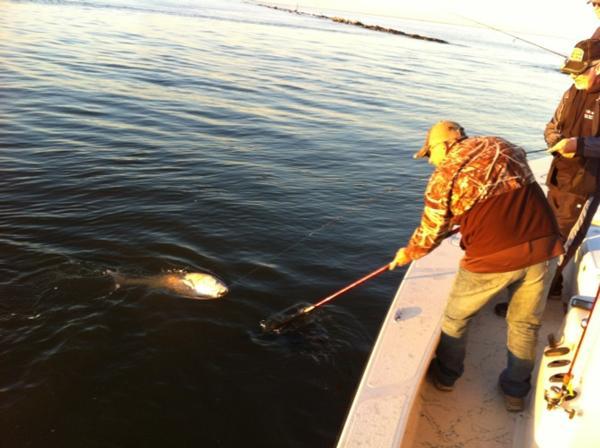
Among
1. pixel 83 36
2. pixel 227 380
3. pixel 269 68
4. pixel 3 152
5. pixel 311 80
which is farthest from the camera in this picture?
pixel 83 36

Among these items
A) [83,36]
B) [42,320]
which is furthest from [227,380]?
[83,36]

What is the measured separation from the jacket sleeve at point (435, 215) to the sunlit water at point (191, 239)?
2014mm

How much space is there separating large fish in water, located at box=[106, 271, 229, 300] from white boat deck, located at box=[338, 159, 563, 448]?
2.61 metres

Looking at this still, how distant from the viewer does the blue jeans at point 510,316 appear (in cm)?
346

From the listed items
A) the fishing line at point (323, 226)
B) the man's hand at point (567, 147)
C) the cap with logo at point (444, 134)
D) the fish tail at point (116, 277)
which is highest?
the cap with logo at point (444, 134)

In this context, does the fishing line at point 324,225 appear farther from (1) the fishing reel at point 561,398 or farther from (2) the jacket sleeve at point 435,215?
(1) the fishing reel at point 561,398

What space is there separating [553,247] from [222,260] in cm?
469

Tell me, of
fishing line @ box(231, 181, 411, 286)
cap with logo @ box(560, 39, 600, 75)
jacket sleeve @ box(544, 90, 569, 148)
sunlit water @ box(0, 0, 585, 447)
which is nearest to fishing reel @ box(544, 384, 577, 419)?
sunlit water @ box(0, 0, 585, 447)

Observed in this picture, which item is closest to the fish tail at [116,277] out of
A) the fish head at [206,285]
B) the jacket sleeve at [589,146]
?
the fish head at [206,285]

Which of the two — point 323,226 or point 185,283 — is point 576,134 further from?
point 185,283

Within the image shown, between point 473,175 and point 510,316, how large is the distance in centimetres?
128

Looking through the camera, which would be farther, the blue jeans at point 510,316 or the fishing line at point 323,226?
the fishing line at point 323,226

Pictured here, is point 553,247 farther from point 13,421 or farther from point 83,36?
point 83,36

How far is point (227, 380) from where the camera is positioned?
4.82 metres
